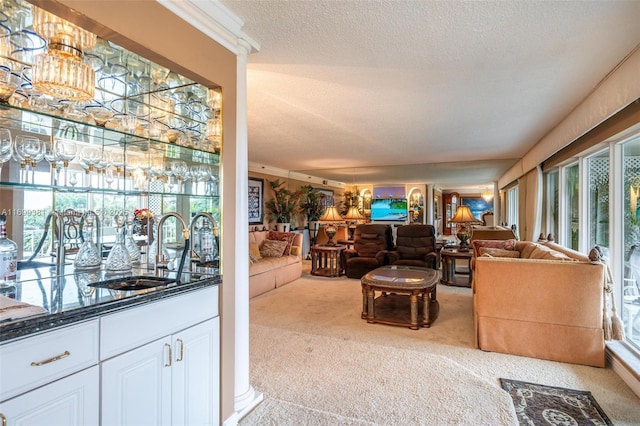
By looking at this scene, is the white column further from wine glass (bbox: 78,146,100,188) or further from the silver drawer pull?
the silver drawer pull

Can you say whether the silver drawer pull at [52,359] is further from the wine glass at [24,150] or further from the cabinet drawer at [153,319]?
the wine glass at [24,150]

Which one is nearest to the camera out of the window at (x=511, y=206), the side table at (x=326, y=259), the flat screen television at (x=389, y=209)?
the side table at (x=326, y=259)

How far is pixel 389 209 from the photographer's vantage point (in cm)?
862

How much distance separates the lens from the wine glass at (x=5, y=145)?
1.47 metres

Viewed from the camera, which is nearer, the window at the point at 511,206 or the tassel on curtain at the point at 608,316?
the tassel on curtain at the point at 608,316

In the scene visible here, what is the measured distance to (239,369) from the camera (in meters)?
2.02

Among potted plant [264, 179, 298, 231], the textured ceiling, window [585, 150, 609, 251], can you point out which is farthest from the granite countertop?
potted plant [264, 179, 298, 231]

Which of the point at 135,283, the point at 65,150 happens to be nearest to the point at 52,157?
the point at 65,150

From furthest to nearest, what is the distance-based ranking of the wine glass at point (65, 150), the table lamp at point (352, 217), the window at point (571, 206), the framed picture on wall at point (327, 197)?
1. the framed picture on wall at point (327, 197)
2. the table lamp at point (352, 217)
3. the window at point (571, 206)
4. the wine glass at point (65, 150)

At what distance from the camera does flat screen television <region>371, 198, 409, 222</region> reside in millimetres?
8547

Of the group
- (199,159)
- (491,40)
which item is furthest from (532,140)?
(199,159)

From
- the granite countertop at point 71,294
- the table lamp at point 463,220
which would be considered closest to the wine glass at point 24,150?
the granite countertop at point 71,294

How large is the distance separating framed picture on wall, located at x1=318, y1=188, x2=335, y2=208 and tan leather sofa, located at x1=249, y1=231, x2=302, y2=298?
9.86 ft

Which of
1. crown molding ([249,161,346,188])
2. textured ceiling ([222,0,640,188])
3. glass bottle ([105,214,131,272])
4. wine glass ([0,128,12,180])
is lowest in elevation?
glass bottle ([105,214,131,272])
